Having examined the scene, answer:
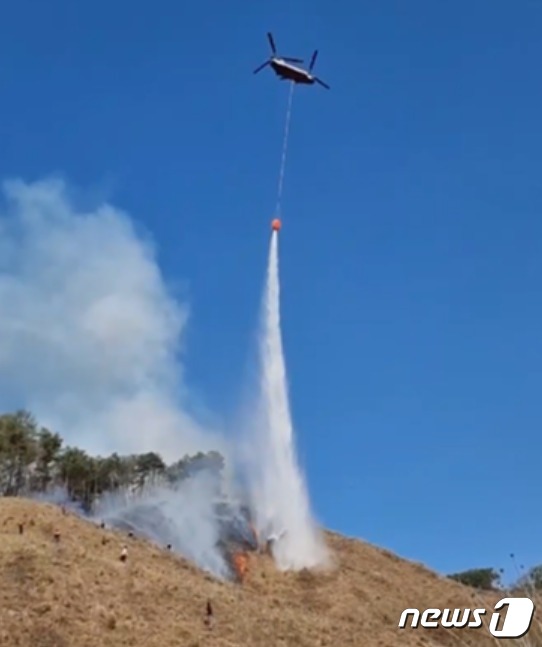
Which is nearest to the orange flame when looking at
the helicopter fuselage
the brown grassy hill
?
the brown grassy hill

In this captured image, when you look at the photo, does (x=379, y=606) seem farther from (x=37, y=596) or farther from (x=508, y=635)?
(x=508, y=635)

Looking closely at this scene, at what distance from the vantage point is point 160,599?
45.2 meters

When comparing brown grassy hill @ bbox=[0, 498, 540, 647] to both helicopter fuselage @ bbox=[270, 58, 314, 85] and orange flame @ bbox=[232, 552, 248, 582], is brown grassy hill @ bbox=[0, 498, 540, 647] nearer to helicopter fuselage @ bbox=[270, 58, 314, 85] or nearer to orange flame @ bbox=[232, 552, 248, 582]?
orange flame @ bbox=[232, 552, 248, 582]

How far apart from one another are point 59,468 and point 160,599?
39.6m

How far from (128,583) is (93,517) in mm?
25424

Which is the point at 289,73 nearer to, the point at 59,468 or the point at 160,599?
the point at 160,599

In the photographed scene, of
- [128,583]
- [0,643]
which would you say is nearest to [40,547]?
[128,583]

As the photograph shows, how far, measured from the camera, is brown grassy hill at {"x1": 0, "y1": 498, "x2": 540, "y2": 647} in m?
39.7

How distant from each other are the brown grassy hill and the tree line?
1811cm

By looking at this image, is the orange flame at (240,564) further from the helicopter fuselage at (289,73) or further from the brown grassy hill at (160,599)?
the helicopter fuselage at (289,73)

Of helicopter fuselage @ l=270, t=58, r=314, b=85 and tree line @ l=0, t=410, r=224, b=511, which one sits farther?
tree line @ l=0, t=410, r=224, b=511

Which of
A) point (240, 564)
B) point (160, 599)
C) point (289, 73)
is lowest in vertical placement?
point (160, 599)

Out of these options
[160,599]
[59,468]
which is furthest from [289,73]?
[59,468]

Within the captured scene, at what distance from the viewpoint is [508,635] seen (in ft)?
25.3
